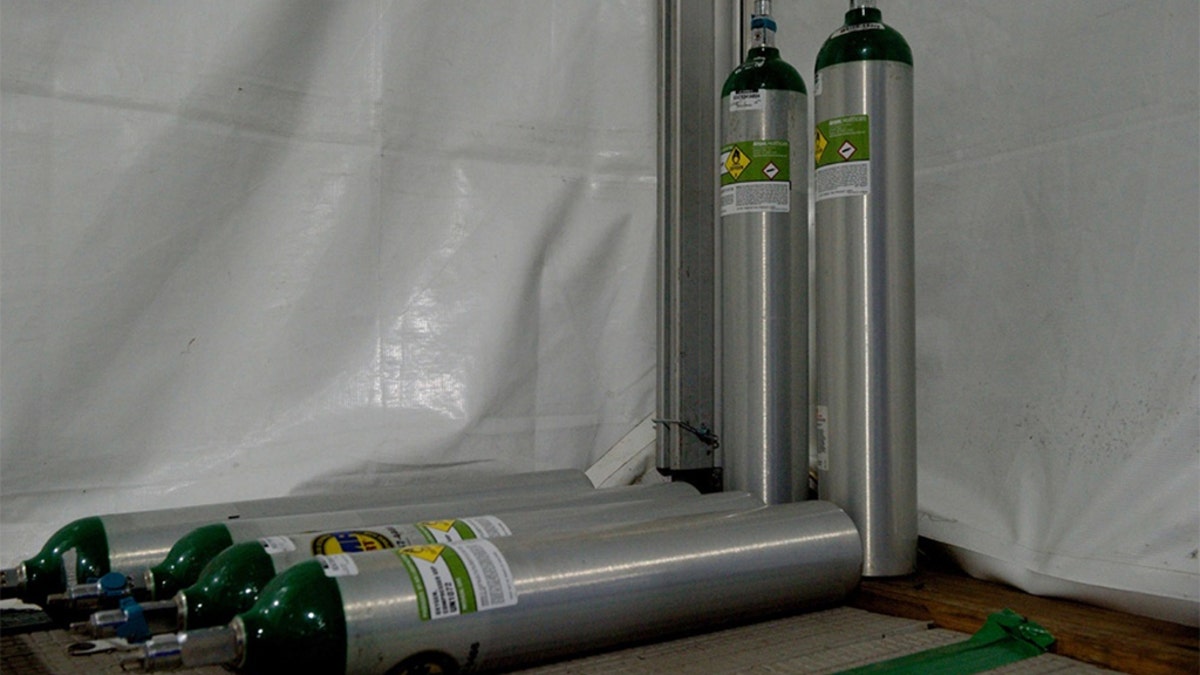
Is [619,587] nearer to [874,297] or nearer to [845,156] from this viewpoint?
[874,297]

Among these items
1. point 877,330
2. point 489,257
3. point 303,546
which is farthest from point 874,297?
point 303,546

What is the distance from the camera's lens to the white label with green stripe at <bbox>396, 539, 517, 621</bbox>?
901 millimetres

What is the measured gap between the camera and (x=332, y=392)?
1586 mm

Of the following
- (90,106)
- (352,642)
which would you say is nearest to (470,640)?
(352,642)

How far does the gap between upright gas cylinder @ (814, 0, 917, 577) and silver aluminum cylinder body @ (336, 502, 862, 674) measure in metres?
0.08

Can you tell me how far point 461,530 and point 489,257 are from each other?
675 mm

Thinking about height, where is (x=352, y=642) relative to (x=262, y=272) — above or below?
below

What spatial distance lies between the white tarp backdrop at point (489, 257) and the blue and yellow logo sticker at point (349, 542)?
0.49 metres

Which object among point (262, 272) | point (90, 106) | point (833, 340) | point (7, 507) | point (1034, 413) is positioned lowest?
point (7, 507)

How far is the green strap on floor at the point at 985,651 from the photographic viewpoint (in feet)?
3.20

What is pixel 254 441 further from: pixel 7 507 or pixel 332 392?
pixel 7 507

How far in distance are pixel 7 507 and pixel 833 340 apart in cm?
117

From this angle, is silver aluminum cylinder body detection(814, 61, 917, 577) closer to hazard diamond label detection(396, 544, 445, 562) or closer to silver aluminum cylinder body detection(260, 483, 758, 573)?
silver aluminum cylinder body detection(260, 483, 758, 573)

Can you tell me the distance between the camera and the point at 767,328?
57.9 inches
